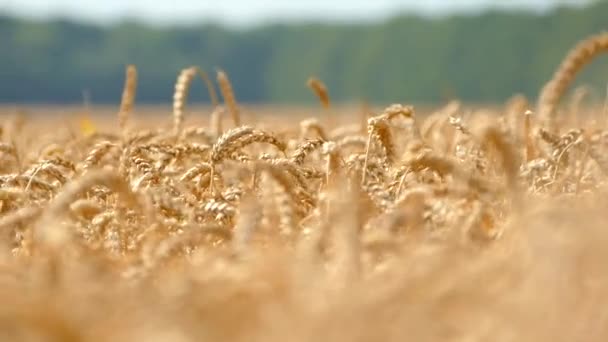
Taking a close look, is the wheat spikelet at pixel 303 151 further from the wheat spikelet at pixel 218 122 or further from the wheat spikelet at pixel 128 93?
the wheat spikelet at pixel 218 122

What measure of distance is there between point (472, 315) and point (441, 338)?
0.15ft

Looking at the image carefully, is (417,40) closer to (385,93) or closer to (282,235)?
(385,93)

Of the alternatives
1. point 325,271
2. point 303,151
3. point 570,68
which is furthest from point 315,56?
point 325,271

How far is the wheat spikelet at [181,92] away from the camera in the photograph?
3.61 metres

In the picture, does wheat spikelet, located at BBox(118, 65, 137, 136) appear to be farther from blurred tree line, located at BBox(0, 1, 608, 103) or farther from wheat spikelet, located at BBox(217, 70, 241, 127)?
blurred tree line, located at BBox(0, 1, 608, 103)

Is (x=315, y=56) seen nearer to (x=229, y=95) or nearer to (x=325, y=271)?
(x=229, y=95)

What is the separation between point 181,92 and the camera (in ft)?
12.1

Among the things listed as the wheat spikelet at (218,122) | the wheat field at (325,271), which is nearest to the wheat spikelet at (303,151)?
the wheat field at (325,271)

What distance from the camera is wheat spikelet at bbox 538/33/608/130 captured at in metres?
2.84

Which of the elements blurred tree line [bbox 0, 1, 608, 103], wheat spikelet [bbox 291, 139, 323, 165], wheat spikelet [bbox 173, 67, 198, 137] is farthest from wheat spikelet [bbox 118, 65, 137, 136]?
blurred tree line [bbox 0, 1, 608, 103]

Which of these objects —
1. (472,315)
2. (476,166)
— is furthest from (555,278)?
(476,166)

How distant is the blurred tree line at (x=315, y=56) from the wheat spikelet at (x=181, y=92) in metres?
68.8

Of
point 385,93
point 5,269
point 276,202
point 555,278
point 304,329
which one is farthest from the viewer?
point 385,93

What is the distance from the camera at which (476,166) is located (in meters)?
2.81
